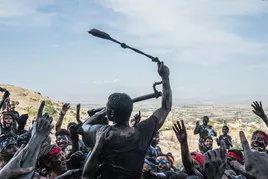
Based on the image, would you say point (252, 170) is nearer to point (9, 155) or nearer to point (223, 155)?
point (223, 155)

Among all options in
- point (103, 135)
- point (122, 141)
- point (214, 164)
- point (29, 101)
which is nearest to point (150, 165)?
point (122, 141)

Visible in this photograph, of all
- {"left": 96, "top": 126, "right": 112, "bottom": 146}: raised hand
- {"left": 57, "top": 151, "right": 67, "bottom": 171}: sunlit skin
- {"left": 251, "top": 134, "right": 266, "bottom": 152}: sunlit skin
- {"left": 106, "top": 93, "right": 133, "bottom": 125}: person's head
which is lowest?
{"left": 57, "top": 151, "right": 67, "bottom": 171}: sunlit skin

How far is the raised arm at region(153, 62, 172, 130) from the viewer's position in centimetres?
387

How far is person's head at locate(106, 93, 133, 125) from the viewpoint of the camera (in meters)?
3.59

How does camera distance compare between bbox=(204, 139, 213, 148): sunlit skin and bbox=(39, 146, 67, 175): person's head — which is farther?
bbox=(204, 139, 213, 148): sunlit skin

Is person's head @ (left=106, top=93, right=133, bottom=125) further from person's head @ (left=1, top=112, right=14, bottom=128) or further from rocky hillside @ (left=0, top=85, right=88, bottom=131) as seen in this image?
rocky hillside @ (left=0, top=85, right=88, bottom=131)

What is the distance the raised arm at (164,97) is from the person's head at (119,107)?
36 centimetres

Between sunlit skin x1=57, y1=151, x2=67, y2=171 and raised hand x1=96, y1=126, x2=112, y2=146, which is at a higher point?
raised hand x1=96, y1=126, x2=112, y2=146

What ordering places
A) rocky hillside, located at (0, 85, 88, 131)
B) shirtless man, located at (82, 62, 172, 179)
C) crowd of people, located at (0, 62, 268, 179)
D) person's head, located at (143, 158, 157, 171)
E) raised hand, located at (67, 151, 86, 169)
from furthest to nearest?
rocky hillside, located at (0, 85, 88, 131)
person's head, located at (143, 158, 157, 171)
raised hand, located at (67, 151, 86, 169)
shirtless man, located at (82, 62, 172, 179)
crowd of people, located at (0, 62, 268, 179)

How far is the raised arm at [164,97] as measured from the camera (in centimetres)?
387

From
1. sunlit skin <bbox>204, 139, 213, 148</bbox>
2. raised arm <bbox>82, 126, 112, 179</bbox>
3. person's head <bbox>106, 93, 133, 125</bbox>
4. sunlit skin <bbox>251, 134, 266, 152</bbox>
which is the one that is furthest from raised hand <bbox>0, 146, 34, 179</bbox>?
sunlit skin <bbox>204, 139, 213, 148</bbox>

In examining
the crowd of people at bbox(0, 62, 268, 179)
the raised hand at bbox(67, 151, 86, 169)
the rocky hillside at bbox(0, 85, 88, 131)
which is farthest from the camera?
the rocky hillside at bbox(0, 85, 88, 131)

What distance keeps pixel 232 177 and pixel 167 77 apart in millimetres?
1741

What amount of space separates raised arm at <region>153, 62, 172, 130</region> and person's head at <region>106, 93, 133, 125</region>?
1.19ft
